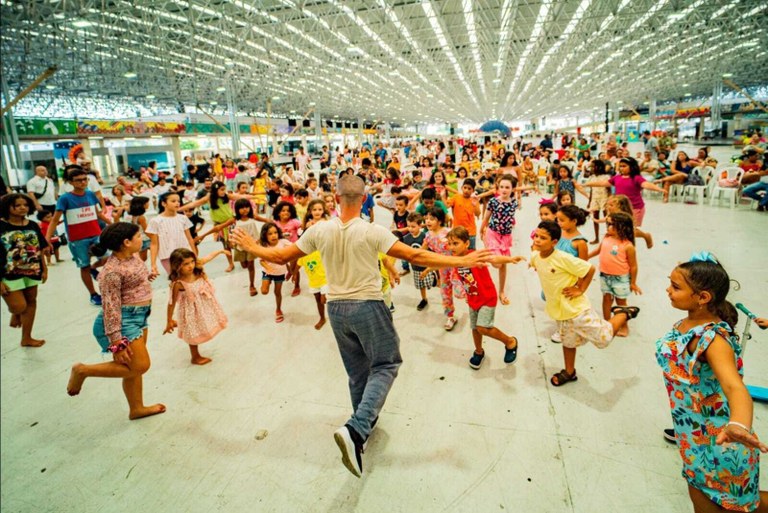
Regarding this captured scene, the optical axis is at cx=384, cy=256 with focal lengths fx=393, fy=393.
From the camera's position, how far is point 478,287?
10.6 feet

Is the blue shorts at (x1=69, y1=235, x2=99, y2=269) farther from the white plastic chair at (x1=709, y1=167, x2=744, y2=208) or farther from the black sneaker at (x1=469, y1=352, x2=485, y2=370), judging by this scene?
the white plastic chair at (x1=709, y1=167, x2=744, y2=208)

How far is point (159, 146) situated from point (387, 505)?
36.8 meters

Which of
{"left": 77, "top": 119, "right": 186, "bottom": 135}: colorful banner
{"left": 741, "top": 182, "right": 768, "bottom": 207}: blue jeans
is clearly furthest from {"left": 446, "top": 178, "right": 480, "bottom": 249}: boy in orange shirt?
{"left": 77, "top": 119, "right": 186, "bottom": 135}: colorful banner

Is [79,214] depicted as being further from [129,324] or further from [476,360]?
[476,360]

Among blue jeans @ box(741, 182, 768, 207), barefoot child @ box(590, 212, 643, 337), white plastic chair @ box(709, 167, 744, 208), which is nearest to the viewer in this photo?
barefoot child @ box(590, 212, 643, 337)

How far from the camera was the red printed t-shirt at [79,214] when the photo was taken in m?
4.81

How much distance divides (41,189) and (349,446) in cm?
913

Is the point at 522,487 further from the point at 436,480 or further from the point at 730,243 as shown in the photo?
the point at 730,243

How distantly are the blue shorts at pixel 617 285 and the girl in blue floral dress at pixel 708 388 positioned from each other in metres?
2.04

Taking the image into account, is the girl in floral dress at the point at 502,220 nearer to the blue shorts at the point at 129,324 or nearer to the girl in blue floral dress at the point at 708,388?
the girl in blue floral dress at the point at 708,388

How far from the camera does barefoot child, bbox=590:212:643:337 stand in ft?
11.7

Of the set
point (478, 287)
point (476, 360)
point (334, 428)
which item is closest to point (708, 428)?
point (478, 287)

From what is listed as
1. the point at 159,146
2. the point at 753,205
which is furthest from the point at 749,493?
the point at 159,146

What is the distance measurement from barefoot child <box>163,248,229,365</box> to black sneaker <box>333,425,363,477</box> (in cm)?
212
